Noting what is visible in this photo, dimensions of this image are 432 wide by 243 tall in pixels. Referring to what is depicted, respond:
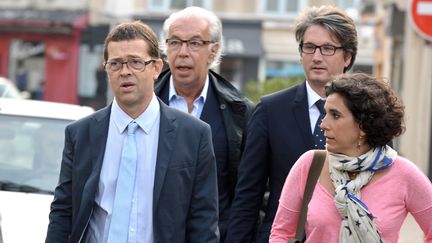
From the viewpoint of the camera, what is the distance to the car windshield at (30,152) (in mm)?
8570

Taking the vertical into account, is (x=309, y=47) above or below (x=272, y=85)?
above

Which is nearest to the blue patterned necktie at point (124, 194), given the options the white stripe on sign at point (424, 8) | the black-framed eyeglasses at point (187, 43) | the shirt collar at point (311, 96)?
the shirt collar at point (311, 96)

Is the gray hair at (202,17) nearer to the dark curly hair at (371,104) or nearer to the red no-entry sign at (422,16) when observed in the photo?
the dark curly hair at (371,104)

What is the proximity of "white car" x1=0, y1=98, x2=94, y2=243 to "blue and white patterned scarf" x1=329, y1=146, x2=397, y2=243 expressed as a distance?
3.27m

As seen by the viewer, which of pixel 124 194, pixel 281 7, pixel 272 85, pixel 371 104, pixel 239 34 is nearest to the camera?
pixel 371 104

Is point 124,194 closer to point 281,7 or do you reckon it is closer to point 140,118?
point 140,118

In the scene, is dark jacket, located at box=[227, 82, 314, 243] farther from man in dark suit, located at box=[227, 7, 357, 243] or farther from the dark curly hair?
the dark curly hair

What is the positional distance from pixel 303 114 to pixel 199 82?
100 centimetres

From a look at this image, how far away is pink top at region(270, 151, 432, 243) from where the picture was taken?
479 centimetres

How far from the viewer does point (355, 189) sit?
4762mm

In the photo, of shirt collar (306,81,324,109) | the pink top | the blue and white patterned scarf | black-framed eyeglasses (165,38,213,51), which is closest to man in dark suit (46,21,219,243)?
the pink top

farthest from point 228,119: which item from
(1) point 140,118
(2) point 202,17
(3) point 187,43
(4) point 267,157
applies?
(1) point 140,118

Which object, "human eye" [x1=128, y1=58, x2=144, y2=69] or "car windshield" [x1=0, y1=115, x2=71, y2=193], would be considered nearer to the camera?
"human eye" [x1=128, y1=58, x2=144, y2=69]

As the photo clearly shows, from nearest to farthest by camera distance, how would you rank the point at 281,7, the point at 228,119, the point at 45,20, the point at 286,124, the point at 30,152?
the point at 286,124 → the point at 228,119 → the point at 30,152 → the point at 281,7 → the point at 45,20
